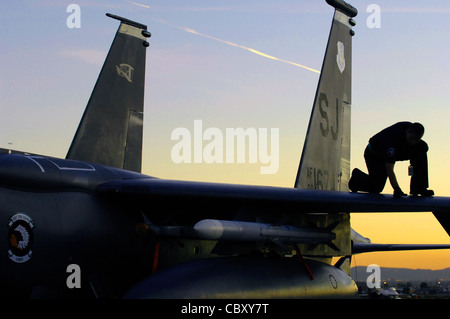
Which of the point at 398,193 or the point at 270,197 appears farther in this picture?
the point at 398,193

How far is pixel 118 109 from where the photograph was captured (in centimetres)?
1474

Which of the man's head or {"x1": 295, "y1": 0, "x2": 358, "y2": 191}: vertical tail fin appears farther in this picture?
{"x1": 295, "y1": 0, "x2": 358, "y2": 191}: vertical tail fin

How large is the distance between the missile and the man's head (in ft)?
7.98

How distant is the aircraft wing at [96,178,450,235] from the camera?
968 cm

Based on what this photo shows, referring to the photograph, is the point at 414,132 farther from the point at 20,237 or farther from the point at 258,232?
the point at 20,237

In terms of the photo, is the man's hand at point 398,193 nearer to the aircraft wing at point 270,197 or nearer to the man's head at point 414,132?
the aircraft wing at point 270,197

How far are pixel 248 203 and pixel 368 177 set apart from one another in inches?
86.3

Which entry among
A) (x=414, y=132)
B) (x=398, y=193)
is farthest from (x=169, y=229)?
(x=414, y=132)

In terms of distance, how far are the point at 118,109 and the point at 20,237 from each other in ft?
21.3
